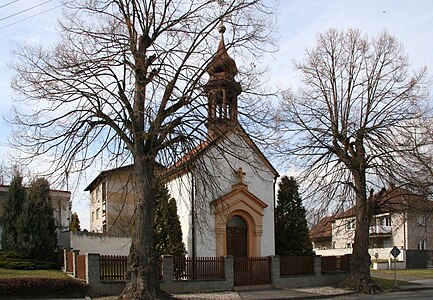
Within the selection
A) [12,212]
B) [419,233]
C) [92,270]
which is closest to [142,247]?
[92,270]

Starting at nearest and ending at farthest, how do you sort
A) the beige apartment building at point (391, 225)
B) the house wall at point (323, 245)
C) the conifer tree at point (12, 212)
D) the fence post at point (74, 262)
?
the fence post at point (74, 262) → the conifer tree at point (12, 212) → the beige apartment building at point (391, 225) → the house wall at point (323, 245)

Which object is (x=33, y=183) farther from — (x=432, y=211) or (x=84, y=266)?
(x=432, y=211)

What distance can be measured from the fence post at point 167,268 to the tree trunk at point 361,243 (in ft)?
33.2

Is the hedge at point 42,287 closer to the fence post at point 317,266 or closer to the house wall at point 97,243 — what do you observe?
the house wall at point 97,243

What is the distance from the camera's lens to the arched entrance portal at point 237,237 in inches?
1142

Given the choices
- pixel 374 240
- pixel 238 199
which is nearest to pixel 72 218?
pixel 238 199

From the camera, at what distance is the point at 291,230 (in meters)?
31.2

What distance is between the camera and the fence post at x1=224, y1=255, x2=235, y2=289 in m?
25.4

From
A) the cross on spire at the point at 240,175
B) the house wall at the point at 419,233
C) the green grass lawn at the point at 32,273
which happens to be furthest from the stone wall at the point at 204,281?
the house wall at the point at 419,233

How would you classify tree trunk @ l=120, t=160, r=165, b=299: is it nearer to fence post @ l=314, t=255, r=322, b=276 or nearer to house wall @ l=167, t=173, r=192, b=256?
house wall @ l=167, t=173, r=192, b=256

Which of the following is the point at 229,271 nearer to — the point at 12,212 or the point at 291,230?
the point at 291,230

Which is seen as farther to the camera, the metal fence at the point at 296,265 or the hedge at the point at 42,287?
the metal fence at the point at 296,265

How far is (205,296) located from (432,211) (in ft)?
51.0

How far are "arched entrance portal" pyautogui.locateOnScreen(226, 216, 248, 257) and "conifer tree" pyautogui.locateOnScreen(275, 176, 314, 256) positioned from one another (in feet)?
8.68
